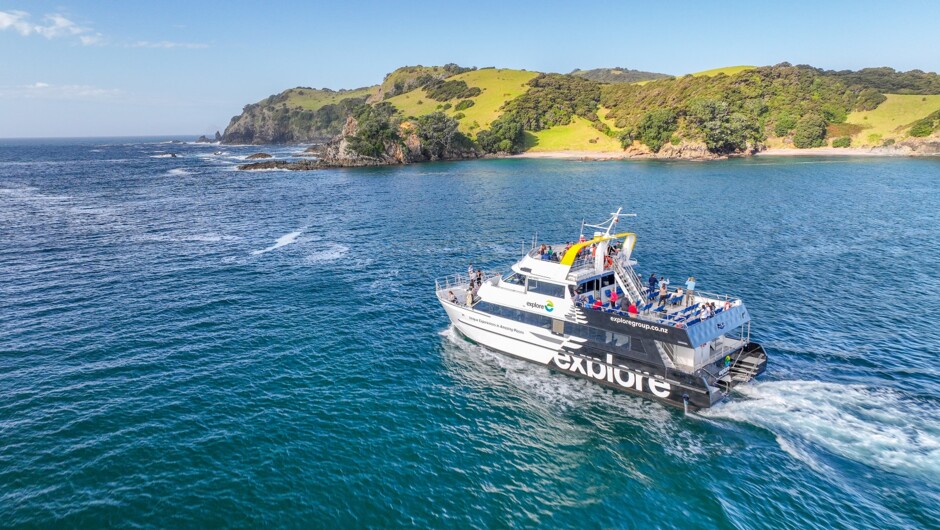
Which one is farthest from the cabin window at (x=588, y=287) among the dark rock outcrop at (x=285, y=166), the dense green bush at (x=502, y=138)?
the dense green bush at (x=502, y=138)

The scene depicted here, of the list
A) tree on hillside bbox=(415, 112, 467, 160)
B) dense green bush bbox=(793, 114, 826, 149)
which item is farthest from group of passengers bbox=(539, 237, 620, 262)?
dense green bush bbox=(793, 114, 826, 149)

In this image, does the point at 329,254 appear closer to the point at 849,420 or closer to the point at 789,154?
the point at 849,420

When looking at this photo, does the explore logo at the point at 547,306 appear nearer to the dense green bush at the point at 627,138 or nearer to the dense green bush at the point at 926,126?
the dense green bush at the point at 627,138

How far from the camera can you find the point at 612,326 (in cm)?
3222

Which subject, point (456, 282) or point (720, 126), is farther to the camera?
point (720, 126)

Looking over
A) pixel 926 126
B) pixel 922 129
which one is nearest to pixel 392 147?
pixel 922 129

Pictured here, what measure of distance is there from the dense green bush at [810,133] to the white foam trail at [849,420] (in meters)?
175

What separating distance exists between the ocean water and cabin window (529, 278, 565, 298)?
5.35 m

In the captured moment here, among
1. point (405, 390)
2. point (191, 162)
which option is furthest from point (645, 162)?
point (191, 162)

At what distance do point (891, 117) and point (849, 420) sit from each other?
690 ft

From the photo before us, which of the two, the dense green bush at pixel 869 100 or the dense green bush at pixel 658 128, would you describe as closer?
the dense green bush at pixel 658 128

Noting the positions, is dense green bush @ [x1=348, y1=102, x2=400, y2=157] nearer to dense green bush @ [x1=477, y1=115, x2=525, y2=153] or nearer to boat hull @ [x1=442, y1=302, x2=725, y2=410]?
dense green bush @ [x1=477, y1=115, x2=525, y2=153]

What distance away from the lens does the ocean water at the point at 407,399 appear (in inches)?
896

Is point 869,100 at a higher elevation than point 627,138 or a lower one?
higher
